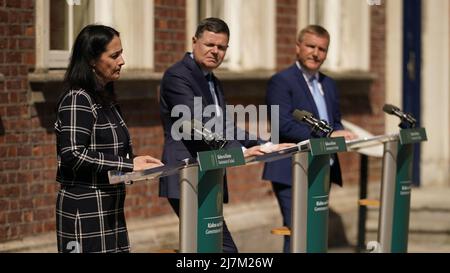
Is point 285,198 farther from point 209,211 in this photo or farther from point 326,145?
point 209,211

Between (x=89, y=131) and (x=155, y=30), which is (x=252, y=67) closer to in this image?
(x=155, y=30)

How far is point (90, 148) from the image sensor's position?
6297 mm

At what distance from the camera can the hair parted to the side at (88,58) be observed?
20.8 ft

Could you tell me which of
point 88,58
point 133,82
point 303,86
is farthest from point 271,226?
point 88,58

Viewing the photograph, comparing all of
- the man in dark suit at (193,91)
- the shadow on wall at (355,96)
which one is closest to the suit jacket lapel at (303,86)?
the man in dark suit at (193,91)

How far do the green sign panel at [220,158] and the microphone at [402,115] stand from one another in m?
2.40

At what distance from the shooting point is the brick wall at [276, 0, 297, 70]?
12.2 m

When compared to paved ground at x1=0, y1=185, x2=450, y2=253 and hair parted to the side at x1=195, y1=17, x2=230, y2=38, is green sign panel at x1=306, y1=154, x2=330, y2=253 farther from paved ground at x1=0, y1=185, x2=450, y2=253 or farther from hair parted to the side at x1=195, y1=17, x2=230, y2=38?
paved ground at x1=0, y1=185, x2=450, y2=253

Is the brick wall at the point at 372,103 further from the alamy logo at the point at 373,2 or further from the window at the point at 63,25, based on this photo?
the window at the point at 63,25

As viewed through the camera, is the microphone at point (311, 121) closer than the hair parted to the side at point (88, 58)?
No

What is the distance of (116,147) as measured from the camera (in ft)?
21.0

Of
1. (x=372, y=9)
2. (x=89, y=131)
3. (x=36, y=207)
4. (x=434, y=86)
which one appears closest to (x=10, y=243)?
(x=36, y=207)

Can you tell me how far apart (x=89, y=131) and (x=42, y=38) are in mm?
2921

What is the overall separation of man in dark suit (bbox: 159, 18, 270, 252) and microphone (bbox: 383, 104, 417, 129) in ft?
5.58
